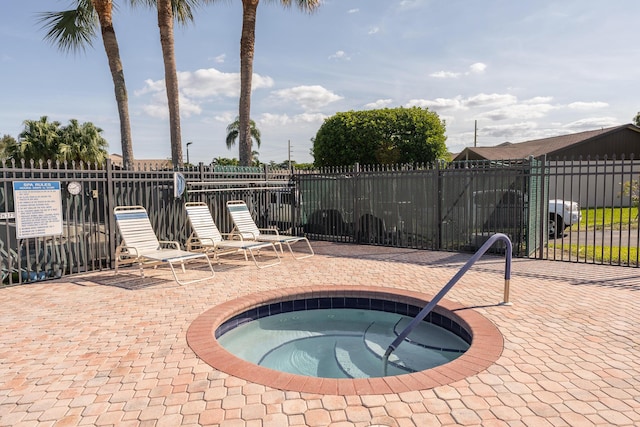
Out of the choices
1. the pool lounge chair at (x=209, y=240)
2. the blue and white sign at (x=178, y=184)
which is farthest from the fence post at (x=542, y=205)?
the blue and white sign at (x=178, y=184)

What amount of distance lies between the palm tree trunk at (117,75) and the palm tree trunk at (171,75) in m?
1.42

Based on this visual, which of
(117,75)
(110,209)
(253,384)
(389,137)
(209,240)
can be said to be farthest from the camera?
(389,137)

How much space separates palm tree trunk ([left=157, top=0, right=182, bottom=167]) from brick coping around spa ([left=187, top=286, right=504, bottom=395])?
837 centimetres

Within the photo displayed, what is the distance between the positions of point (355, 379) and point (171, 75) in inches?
476

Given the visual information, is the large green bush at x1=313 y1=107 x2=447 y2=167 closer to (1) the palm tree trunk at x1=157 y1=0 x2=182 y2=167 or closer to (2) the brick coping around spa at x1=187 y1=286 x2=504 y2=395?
(1) the palm tree trunk at x1=157 y1=0 x2=182 y2=167

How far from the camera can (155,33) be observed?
13.0 metres

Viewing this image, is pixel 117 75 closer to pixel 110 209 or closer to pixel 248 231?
pixel 110 209

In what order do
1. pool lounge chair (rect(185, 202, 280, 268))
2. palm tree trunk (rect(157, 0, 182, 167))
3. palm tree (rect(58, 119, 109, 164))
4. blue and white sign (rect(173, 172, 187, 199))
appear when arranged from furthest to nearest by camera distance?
palm tree (rect(58, 119, 109, 164)) → palm tree trunk (rect(157, 0, 182, 167)) → blue and white sign (rect(173, 172, 187, 199)) → pool lounge chair (rect(185, 202, 280, 268))

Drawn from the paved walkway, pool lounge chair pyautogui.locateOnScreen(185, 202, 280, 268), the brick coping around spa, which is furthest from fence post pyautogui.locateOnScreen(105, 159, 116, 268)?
the brick coping around spa

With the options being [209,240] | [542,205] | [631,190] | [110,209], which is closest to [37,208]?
[110,209]

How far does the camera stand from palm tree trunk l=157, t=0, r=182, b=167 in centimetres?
1225

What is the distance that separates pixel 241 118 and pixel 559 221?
11034 millimetres

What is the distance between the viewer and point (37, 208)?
644 centimetres

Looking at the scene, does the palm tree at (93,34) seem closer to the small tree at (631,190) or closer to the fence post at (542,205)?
the fence post at (542,205)
